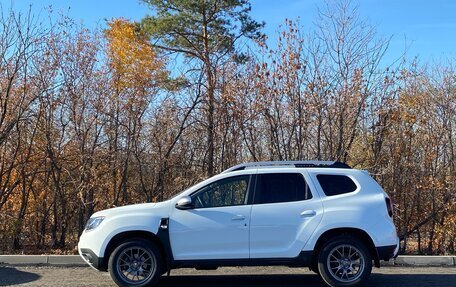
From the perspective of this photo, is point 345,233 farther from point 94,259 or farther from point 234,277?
point 94,259

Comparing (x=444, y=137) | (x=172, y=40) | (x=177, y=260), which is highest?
(x=172, y=40)

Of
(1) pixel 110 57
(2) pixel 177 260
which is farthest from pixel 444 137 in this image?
(1) pixel 110 57

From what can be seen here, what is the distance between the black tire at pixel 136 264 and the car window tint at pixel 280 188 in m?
1.81

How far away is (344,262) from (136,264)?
3229 mm

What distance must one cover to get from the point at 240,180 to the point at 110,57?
8.88 meters

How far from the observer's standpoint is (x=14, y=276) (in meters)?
9.64

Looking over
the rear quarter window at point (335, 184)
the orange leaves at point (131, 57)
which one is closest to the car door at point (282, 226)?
the rear quarter window at point (335, 184)

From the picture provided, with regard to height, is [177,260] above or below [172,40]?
below

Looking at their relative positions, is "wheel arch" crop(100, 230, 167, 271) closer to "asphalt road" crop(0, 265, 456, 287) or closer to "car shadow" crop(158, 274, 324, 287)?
"asphalt road" crop(0, 265, 456, 287)

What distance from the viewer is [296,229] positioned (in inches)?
319

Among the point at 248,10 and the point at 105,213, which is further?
the point at 248,10

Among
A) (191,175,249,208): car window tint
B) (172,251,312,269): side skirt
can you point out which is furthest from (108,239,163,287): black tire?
(191,175,249,208): car window tint

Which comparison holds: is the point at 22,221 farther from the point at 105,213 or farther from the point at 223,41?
the point at 223,41

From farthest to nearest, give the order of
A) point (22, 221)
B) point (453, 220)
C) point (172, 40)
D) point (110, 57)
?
point (172, 40)
point (110, 57)
point (22, 221)
point (453, 220)
